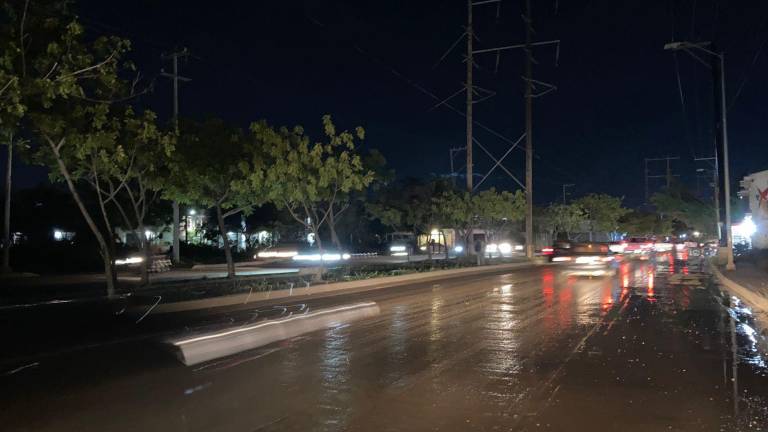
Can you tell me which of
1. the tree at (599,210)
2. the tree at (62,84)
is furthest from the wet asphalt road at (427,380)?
the tree at (599,210)

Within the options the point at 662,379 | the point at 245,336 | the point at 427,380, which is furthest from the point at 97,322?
the point at 662,379

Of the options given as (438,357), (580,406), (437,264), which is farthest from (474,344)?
(437,264)

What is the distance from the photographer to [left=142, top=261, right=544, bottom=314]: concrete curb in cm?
1779

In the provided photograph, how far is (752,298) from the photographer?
18.5m

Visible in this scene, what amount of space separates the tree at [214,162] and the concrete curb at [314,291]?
407 centimetres

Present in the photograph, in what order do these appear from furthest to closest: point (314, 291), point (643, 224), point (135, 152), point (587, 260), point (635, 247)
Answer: point (643, 224)
point (635, 247)
point (587, 260)
point (314, 291)
point (135, 152)

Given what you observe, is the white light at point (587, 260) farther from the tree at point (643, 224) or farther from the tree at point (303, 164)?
the tree at point (643, 224)

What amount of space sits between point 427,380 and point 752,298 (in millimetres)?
13564

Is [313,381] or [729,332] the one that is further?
[729,332]

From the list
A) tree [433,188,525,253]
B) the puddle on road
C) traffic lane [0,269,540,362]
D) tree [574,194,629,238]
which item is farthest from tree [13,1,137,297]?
tree [574,194,629,238]

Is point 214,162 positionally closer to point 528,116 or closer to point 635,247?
point 528,116

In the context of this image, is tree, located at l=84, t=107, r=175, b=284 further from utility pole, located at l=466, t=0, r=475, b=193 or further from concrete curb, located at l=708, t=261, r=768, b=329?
utility pole, located at l=466, t=0, r=475, b=193

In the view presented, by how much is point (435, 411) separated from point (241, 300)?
12898 millimetres

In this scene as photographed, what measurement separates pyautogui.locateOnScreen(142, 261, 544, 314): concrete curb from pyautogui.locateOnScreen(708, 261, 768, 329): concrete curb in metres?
11.4
